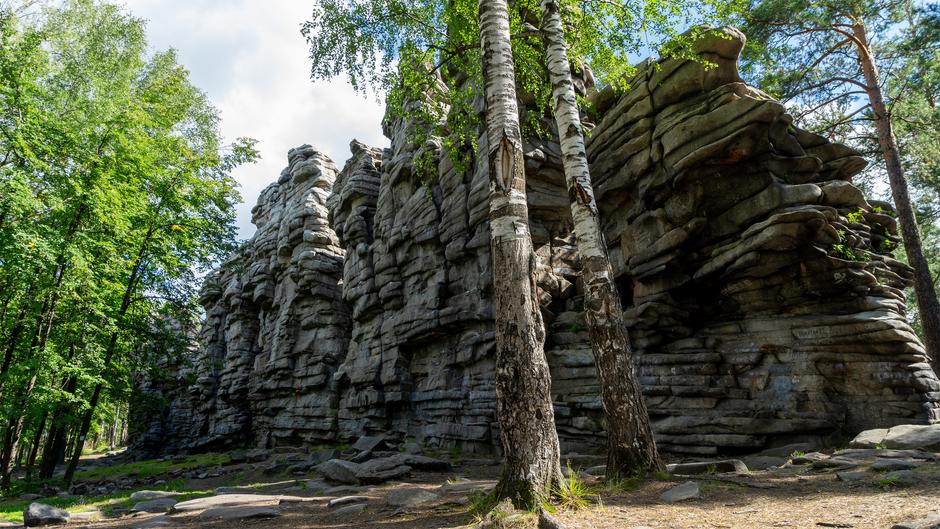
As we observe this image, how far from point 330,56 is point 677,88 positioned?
454 inches

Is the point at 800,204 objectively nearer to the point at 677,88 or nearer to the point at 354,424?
the point at 677,88

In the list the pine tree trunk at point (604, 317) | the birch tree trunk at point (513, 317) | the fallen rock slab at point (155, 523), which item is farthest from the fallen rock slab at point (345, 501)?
the pine tree trunk at point (604, 317)

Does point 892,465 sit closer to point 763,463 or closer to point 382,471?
point 763,463

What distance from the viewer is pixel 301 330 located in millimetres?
36312

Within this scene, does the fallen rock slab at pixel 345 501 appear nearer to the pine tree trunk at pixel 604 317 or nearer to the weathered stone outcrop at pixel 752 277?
the pine tree trunk at pixel 604 317

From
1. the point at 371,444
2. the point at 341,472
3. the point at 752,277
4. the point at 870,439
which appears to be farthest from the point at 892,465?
the point at 371,444

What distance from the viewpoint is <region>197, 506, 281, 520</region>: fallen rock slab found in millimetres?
7453

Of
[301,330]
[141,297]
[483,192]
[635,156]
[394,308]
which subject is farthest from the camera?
[301,330]

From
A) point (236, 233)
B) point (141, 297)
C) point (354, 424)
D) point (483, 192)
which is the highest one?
point (483, 192)

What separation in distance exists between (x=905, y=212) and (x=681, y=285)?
8701mm

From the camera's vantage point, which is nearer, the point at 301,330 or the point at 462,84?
the point at 462,84

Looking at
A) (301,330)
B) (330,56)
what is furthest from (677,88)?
(301,330)

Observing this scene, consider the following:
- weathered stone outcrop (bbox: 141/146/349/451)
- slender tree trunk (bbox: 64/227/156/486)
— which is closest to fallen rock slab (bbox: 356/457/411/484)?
slender tree trunk (bbox: 64/227/156/486)

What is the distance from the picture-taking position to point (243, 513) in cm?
753
